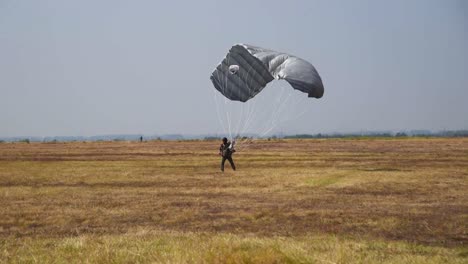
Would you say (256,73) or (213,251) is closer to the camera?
(213,251)

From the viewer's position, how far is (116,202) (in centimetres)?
1853

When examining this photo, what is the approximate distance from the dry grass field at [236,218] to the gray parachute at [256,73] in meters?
4.35

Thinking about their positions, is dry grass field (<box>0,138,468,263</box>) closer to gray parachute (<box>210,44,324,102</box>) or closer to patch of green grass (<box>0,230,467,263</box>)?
patch of green grass (<box>0,230,467,263</box>)

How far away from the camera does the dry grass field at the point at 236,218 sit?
8.95 meters

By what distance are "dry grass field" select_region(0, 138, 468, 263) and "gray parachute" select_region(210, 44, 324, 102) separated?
4.35 meters

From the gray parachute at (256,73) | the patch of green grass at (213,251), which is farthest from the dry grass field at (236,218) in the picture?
the gray parachute at (256,73)

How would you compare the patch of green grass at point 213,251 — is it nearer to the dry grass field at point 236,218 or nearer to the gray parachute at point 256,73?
the dry grass field at point 236,218

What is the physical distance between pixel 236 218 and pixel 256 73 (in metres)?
11.9

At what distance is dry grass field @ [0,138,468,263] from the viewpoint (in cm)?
895

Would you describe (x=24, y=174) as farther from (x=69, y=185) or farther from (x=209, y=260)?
(x=209, y=260)

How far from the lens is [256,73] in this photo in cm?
2583

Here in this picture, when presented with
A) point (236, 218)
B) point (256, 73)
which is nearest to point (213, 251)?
point (236, 218)

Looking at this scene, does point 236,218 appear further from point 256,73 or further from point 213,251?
point 256,73

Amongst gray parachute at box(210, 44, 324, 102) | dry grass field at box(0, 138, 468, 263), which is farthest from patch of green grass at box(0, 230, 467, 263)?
gray parachute at box(210, 44, 324, 102)
